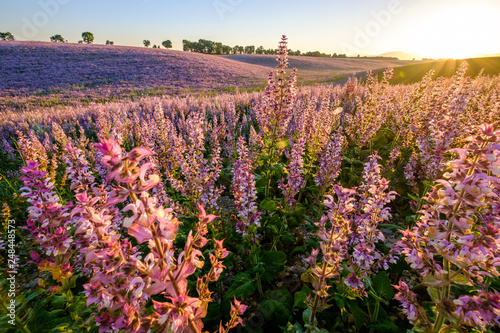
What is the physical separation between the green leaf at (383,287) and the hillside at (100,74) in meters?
24.9

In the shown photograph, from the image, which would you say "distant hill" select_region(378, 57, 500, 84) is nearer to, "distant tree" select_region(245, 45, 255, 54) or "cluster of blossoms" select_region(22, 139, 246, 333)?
"cluster of blossoms" select_region(22, 139, 246, 333)

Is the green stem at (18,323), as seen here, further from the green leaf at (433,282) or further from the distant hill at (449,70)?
the distant hill at (449,70)

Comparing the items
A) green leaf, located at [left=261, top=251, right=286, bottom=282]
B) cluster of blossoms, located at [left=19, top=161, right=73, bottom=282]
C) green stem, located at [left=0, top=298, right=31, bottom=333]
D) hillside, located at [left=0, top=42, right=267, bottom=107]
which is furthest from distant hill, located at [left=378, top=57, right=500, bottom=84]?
green stem, located at [left=0, top=298, right=31, bottom=333]

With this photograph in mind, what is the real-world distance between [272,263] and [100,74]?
3698cm

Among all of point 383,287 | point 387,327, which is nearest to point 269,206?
point 383,287

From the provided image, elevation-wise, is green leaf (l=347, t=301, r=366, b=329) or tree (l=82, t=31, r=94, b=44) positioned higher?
tree (l=82, t=31, r=94, b=44)

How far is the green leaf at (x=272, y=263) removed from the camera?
9.82ft

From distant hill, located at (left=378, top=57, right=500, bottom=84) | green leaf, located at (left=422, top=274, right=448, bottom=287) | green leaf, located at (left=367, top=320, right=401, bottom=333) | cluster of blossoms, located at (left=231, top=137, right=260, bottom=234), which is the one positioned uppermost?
distant hill, located at (left=378, top=57, right=500, bottom=84)

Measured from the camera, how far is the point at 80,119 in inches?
472

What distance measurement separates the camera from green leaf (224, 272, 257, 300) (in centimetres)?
267

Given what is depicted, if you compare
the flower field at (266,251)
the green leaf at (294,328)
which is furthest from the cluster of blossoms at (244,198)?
the green leaf at (294,328)

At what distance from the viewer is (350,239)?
289 centimetres

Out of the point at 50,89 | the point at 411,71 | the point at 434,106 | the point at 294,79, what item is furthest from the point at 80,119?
the point at 411,71

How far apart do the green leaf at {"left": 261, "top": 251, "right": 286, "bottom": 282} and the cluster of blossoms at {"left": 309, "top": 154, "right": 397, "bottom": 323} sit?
642mm
